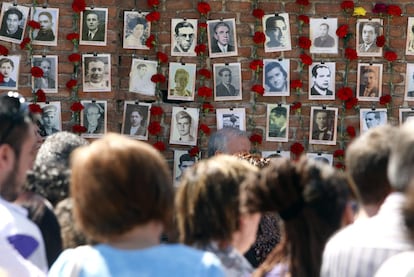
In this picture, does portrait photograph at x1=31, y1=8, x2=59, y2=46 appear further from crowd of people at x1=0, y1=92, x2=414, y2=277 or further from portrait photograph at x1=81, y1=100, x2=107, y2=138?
crowd of people at x1=0, y1=92, x2=414, y2=277

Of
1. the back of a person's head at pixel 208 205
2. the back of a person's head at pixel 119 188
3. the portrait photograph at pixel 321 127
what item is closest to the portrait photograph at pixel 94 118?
the portrait photograph at pixel 321 127

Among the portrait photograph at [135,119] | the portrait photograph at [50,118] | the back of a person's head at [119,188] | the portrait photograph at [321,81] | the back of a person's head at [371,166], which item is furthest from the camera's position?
the portrait photograph at [321,81]

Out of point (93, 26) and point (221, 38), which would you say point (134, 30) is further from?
point (221, 38)

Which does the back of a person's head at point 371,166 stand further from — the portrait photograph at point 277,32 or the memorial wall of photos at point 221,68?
the portrait photograph at point 277,32

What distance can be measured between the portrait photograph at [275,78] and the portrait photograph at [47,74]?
5.06 ft

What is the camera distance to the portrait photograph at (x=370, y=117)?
7152mm

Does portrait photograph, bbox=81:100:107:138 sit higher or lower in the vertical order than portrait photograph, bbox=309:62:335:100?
lower

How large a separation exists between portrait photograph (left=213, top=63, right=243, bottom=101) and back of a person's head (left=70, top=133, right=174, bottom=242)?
456 centimetres

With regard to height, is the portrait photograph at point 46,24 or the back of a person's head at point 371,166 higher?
the portrait photograph at point 46,24

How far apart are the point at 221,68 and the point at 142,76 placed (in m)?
0.59

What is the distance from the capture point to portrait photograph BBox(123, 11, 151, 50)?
708cm

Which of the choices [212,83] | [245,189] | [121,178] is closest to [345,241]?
[245,189]

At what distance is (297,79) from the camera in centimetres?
712

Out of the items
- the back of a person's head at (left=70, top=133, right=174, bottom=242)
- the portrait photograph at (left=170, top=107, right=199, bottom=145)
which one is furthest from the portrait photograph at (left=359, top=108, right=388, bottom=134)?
the back of a person's head at (left=70, top=133, right=174, bottom=242)
